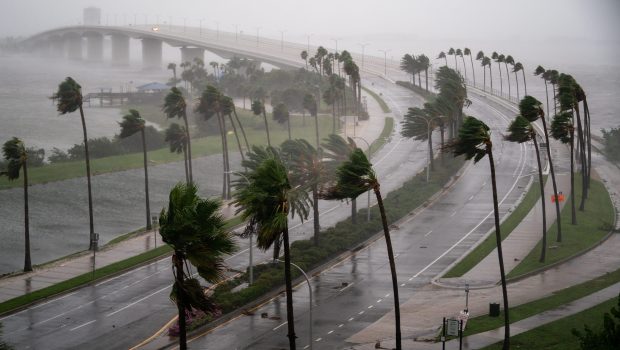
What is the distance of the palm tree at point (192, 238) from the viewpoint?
113ft

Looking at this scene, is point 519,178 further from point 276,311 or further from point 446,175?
point 276,311

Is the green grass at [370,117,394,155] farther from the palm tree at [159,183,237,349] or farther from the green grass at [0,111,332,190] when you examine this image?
the palm tree at [159,183,237,349]

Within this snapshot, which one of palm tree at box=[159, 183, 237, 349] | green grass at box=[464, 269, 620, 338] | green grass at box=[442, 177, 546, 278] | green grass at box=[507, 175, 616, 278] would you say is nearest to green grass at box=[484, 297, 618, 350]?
green grass at box=[464, 269, 620, 338]

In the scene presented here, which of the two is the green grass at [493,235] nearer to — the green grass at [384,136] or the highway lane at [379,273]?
the highway lane at [379,273]

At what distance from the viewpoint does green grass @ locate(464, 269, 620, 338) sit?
55031 mm

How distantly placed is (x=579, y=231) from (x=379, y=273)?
22798 millimetres

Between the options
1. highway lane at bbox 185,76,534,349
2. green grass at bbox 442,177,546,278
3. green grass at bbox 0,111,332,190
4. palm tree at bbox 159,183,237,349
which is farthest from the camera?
green grass at bbox 0,111,332,190

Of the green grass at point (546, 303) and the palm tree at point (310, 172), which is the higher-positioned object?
the palm tree at point (310, 172)

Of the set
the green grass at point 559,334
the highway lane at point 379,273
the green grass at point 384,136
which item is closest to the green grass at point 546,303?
the green grass at point 559,334

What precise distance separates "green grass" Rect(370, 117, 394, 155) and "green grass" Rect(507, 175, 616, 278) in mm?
34326

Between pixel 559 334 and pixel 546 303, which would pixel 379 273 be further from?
pixel 559 334

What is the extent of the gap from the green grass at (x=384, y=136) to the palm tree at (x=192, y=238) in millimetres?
96097

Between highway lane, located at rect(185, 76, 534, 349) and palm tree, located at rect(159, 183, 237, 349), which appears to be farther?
highway lane, located at rect(185, 76, 534, 349)

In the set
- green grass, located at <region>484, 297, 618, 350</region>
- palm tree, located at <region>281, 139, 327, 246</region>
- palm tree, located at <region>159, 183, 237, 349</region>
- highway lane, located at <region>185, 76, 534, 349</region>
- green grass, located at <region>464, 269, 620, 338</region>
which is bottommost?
highway lane, located at <region>185, 76, 534, 349</region>
